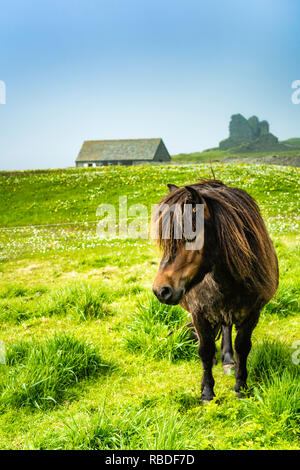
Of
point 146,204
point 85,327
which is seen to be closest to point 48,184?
point 146,204

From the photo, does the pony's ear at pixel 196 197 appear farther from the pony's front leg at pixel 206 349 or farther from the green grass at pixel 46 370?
the green grass at pixel 46 370

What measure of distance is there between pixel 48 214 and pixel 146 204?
5451 millimetres

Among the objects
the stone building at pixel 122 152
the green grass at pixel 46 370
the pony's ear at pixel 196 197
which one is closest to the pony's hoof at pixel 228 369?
the green grass at pixel 46 370

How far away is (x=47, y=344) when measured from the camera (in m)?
4.58

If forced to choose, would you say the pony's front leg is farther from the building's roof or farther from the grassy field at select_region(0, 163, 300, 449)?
the building's roof

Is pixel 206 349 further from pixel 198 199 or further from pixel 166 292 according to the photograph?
pixel 198 199

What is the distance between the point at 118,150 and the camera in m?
62.1

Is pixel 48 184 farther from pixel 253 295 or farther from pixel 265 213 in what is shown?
pixel 253 295

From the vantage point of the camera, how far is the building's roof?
5904cm

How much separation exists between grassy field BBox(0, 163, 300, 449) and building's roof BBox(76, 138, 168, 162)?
50482 mm

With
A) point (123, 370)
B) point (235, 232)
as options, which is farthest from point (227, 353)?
point (235, 232)

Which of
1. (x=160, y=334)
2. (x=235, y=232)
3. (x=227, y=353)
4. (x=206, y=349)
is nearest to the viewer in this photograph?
(x=235, y=232)

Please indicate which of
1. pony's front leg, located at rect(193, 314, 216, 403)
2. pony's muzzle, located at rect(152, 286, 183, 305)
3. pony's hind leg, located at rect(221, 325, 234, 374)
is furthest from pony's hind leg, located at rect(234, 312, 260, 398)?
pony's muzzle, located at rect(152, 286, 183, 305)

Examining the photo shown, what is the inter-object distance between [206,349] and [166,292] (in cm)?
137
